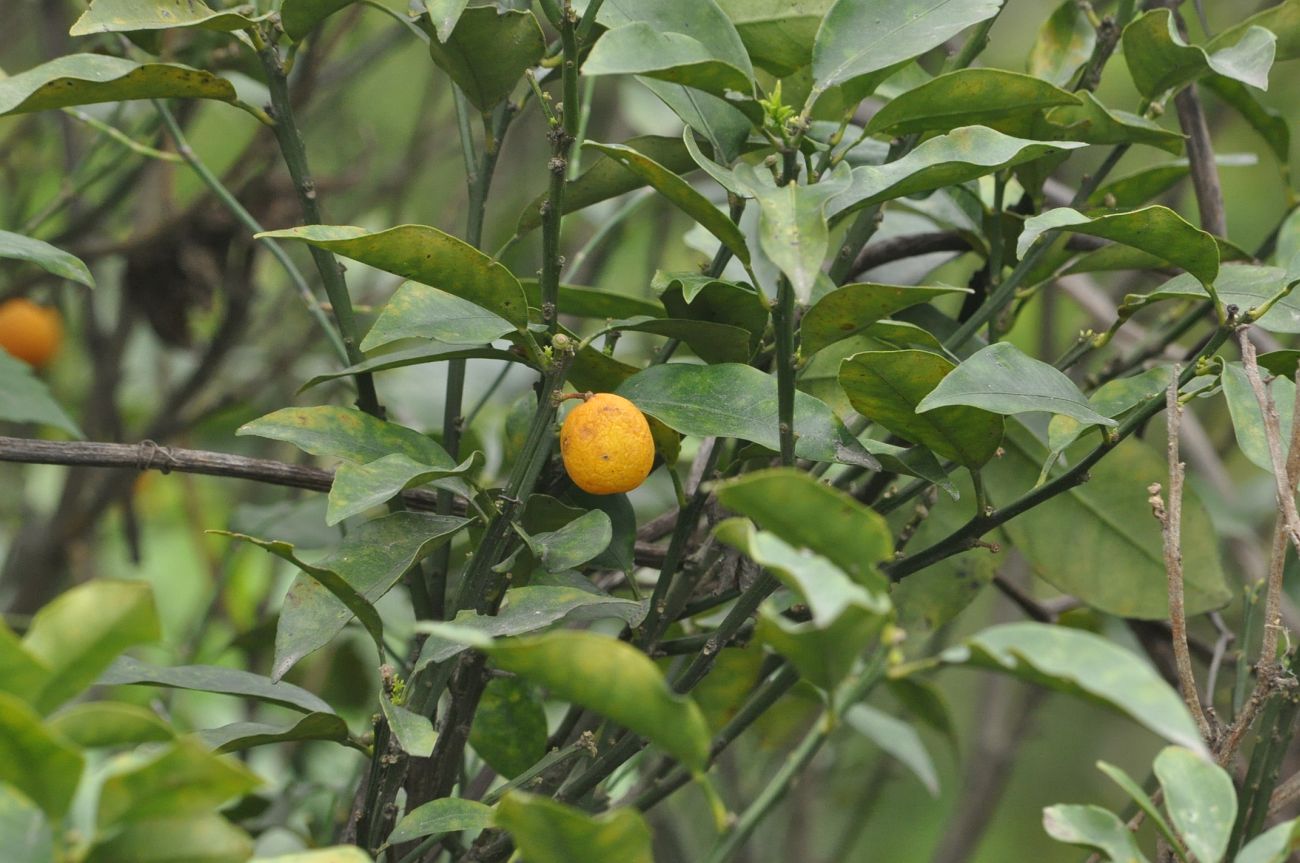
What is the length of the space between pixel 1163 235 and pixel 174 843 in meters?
0.39

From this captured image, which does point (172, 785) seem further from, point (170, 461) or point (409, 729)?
point (170, 461)

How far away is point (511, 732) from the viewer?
25.9 inches

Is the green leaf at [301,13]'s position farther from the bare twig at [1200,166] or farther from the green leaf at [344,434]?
the bare twig at [1200,166]

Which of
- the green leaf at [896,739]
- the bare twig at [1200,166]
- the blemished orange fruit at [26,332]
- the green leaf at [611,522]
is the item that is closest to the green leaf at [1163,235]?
the green leaf at [611,522]

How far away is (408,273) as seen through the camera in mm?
469

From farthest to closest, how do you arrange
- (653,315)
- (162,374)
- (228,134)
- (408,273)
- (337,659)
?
(228,134)
(162,374)
(337,659)
(653,315)
(408,273)

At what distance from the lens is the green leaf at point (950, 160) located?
0.44 metres

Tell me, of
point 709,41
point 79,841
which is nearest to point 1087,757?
point 709,41

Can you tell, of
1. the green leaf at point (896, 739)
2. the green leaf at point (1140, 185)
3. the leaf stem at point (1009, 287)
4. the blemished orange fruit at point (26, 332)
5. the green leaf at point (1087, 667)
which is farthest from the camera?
the blemished orange fruit at point (26, 332)

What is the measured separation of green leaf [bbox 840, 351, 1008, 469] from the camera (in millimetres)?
470

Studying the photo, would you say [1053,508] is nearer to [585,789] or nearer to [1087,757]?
[585,789]

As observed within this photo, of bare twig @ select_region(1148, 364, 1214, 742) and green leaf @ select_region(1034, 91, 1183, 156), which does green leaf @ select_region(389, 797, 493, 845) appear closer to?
bare twig @ select_region(1148, 364, 1214, 742)

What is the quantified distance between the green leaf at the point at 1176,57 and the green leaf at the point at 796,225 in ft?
0.76

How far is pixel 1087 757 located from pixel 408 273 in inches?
71.0
